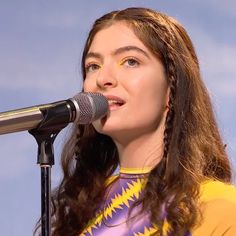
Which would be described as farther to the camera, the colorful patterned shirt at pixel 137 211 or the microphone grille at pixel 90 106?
the colorful patterned shirt at pixel 137 211

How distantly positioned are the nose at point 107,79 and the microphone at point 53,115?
238 mm

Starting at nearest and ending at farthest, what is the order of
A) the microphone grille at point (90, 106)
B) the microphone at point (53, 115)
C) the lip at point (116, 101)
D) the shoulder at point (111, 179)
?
the microphone at point (53, 115), the microphone grille at point (90, 106), the lip at point (116, 101), the shoulder at point (111, 179)

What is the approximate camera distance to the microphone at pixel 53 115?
195 centimetres

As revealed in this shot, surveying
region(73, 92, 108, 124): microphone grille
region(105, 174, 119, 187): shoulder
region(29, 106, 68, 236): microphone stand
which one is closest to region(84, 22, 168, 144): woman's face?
region(73, 92, 108, 124): microphone grille

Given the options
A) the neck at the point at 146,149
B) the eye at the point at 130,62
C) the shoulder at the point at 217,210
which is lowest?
the shoulder at the point at 217,210

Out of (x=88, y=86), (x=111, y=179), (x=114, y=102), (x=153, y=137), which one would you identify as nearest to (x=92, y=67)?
(x=88, y=86)

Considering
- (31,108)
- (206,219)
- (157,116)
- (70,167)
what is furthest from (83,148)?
(31,108)

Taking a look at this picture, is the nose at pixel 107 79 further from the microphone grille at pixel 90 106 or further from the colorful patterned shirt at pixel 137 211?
the colorful patterned shirt at pixel 137 211

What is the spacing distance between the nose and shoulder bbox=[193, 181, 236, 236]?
48 cm

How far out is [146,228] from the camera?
2436mm

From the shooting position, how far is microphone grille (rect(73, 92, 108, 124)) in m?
2.11

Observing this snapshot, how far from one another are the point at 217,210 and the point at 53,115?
2.23 feet

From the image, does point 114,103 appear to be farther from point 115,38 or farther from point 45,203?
point 45,203

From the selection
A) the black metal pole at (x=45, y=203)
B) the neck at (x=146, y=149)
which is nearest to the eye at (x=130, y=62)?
the neck at (x=146, y=149)
